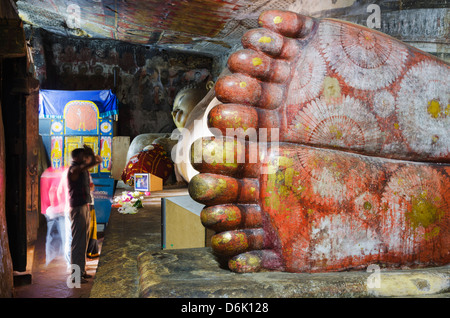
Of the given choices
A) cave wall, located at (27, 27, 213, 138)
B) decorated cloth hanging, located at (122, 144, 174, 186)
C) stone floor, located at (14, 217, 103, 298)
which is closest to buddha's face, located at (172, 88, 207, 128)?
decorated cloth hanging, located at (122, 144, 174, 186)

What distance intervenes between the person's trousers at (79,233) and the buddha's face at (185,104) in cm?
186

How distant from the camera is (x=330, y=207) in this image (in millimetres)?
756

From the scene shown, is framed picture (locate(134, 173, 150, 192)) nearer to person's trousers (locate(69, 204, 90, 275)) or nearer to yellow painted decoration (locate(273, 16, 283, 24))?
person's trousers (locate(69, 204, 90, 275))

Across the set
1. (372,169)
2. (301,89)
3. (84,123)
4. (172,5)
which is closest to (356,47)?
(301,89)

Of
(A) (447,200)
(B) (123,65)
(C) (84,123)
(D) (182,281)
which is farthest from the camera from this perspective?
(B) (123,65)

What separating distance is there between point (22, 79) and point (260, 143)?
1.63 metres

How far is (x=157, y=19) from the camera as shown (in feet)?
15.1

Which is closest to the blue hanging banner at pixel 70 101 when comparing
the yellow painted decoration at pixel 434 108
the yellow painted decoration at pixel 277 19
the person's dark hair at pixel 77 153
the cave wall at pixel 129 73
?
the cave wall at pixel 129 73

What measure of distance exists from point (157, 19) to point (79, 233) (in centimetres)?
321

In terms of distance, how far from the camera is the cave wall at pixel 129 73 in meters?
6.41

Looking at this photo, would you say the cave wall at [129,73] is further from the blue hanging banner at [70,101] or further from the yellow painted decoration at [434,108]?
the yellow painted decoration at [434,108]

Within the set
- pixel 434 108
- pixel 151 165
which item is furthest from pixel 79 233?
pixel 434 108

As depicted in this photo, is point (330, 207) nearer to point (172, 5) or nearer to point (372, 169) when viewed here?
point (372, 169)

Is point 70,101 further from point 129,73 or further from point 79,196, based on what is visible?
point 79,196
